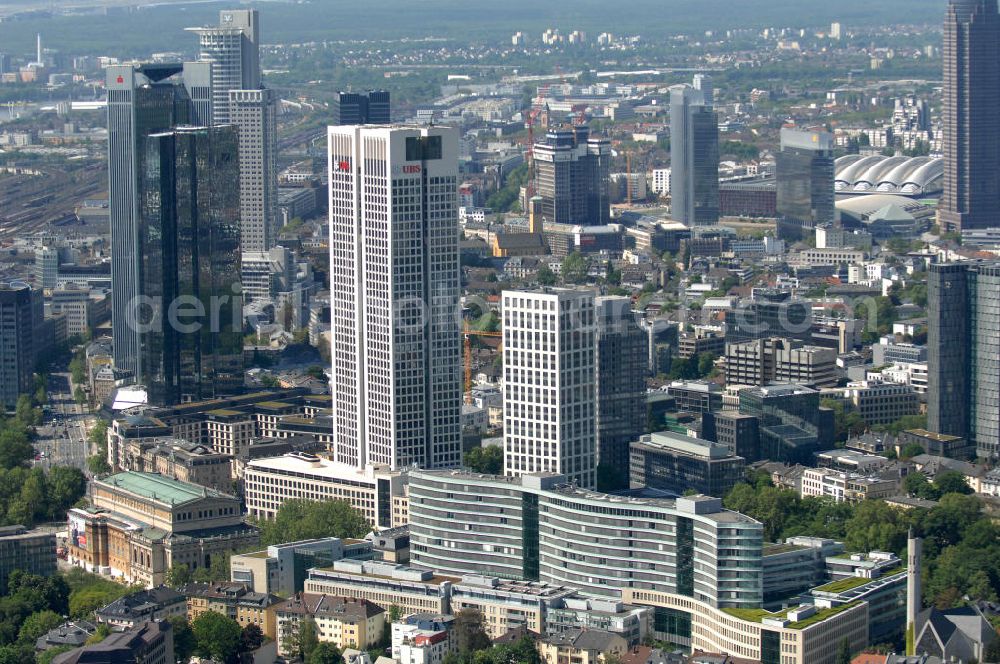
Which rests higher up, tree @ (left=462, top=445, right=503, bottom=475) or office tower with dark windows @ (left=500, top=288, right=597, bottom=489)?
office tower with dark windows @ (left=500, top=288, right=597, bottom=489)

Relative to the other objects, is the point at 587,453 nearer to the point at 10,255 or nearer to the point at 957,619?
the point at 957,619

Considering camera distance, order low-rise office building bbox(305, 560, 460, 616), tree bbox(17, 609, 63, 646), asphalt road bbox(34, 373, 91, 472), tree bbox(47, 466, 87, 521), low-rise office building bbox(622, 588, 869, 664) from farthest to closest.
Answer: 1. asphalt road bbox(34, 373, 91, 472)
2. tree bbox(47, 466, 87, 521)
3. tree bbox(17, 609, 63, 646)
4. low-rise office building bbox(305, 560, 460, 616)
5. low-rise office building bbox(622, 588, 869, 664)

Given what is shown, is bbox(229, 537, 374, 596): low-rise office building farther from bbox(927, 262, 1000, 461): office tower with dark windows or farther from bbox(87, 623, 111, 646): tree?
bbox(927, 262, 1000, 461): office tower with dark windows

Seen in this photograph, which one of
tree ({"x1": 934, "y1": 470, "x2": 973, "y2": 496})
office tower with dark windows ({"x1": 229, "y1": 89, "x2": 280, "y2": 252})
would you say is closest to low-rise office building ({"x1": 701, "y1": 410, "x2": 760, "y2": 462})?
tree ({"x1": 934, "y1": 470, "x2": 973, "y2": 496})

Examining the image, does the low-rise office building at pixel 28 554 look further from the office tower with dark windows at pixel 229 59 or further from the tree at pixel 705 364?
the office tower with dark windows at pixel 229 59

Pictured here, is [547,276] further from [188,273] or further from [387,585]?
[387,585]

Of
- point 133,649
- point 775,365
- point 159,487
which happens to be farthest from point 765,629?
point 775,365

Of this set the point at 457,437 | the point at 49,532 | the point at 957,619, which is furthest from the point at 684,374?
the point at 957,619

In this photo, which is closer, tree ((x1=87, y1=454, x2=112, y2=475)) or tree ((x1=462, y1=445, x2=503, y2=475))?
tree ((x1=462, y1=445, x2=503, y2=475))
